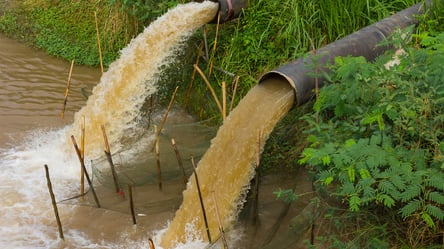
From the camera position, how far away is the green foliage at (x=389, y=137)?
3.44 metres

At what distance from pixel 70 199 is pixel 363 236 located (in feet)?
7.70

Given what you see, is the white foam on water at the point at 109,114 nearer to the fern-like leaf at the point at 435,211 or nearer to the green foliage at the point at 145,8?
the green foliage at the point at 145,8

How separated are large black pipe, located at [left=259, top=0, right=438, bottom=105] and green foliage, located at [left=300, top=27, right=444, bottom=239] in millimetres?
386

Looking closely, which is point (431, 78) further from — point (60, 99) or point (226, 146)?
point (60, 99)

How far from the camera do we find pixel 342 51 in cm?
470

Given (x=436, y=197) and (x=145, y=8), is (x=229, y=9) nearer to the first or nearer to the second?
(x=145, y=8)

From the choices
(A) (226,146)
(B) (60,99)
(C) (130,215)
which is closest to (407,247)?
(A) (226,146)

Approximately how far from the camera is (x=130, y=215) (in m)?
4.89

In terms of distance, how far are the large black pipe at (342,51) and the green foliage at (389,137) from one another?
0.39m

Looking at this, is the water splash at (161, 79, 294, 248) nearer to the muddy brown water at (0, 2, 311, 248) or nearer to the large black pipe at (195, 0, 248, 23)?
the muddy brown water at (0, 2, 311, 248)

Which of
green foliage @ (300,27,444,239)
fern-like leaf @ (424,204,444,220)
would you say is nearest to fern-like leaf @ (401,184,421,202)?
green foliage @ (300,27,444,239)

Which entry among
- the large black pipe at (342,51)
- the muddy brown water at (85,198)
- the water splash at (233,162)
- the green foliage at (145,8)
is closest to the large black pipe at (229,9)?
the green foliage at (145,8)

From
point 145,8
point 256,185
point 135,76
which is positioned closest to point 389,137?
point 256,185

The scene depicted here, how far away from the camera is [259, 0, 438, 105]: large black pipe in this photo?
4.41 m
